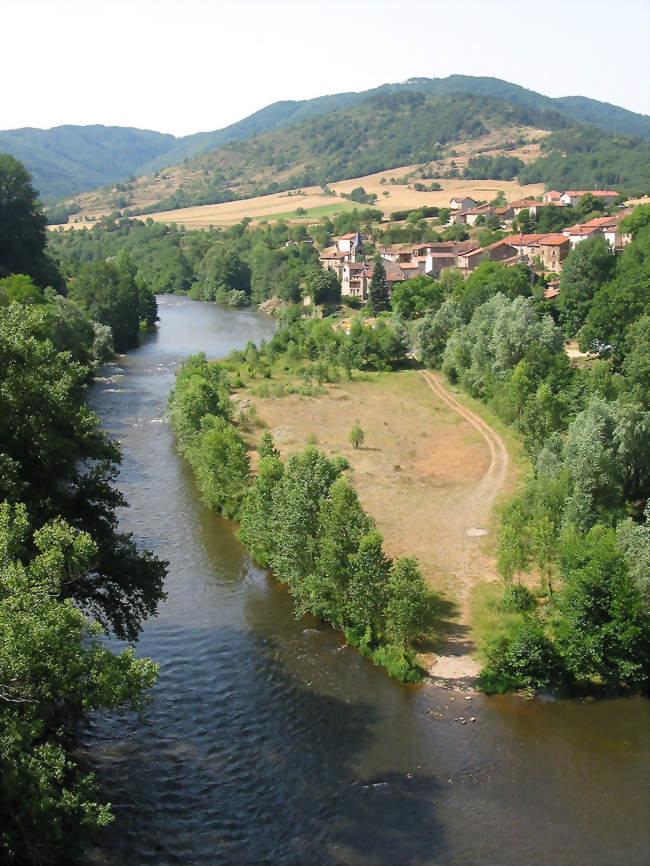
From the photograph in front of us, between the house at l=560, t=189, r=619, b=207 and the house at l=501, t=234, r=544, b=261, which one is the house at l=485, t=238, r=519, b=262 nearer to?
the house at l=501, t=234, r=544, b=261

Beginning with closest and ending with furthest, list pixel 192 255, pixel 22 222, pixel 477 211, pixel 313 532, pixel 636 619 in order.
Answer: pixel 636 619 → pixel 313 532 → pixel 22 222 → pixel 477 211 → pixel 192 255

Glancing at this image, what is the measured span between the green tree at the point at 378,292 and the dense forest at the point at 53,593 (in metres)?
63.3

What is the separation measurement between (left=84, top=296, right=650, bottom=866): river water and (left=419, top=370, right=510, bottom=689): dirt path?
1225 mm

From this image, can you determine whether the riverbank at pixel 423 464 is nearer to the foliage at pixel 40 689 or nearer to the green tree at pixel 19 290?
the foliage at pixel 40 689

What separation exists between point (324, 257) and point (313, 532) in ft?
272

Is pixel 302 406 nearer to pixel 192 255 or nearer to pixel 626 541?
pixel 626 541

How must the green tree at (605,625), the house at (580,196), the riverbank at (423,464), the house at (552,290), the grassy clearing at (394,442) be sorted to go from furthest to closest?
the house at (580,196) < the house at (552,290) < the grassy clearing at (394,442) < the riverbank at (423,464) < the green tree at (605,625)

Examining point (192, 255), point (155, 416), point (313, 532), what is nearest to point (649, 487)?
point (313, 532)

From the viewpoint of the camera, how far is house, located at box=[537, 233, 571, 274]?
7706 centimetres

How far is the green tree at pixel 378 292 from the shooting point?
82688mm

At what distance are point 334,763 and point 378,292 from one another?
66985 millimetres

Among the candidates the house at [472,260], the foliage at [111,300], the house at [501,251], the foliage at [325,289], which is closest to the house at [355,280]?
the foliage at [325,289]

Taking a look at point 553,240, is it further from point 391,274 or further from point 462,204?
point 462,204

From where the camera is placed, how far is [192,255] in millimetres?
128875
